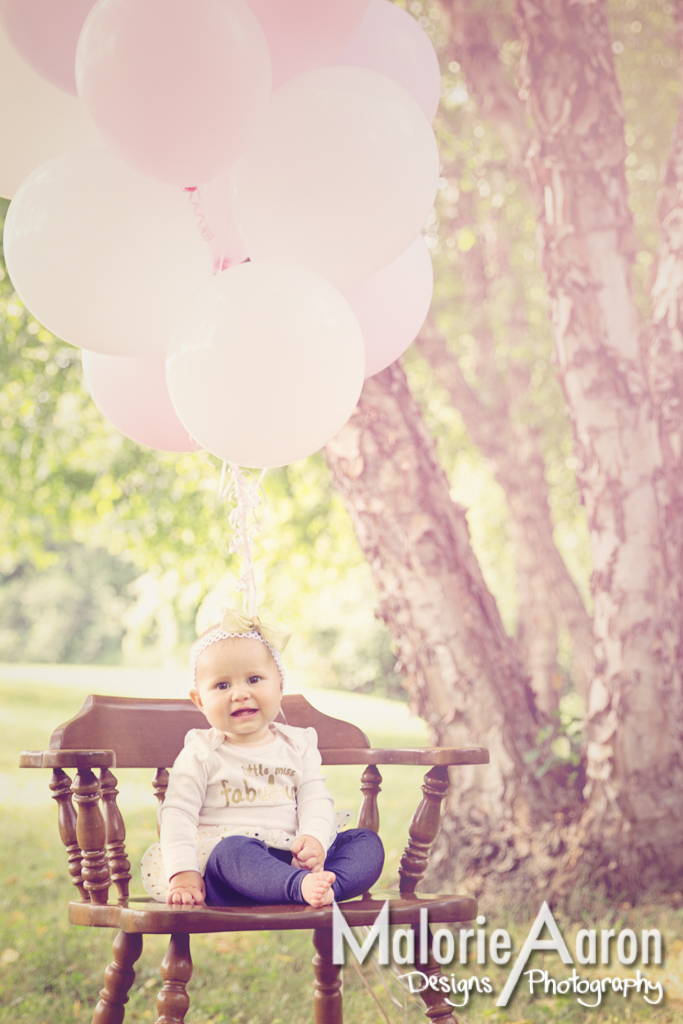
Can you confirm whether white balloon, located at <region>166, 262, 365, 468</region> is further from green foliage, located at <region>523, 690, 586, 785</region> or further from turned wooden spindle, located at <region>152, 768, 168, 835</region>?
green foliage, located at <region>523, 690, 586, 785</region>

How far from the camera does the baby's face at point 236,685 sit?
187cm

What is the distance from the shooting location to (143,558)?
5.82m

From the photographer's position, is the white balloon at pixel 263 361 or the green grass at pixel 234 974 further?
the green grass at pixel 234 974

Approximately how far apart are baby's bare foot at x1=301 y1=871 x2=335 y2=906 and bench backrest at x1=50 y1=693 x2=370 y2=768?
1.88 feet

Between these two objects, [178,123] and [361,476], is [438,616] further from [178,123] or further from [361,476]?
[178,123]

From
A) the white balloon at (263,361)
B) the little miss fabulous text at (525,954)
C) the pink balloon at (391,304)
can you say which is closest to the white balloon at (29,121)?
the white balloon at (263,361)

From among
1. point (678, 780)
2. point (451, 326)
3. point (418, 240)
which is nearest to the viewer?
point (418, 240)

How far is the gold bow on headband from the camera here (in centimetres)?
191

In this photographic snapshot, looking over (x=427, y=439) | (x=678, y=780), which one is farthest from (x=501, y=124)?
(x=678, y=780)

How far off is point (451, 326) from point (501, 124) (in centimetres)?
229

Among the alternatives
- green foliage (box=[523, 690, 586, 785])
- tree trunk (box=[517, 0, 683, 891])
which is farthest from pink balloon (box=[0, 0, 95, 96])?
green foliage (box=[523, 690, 586, 785])

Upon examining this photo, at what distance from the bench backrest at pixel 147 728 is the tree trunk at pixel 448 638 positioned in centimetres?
71

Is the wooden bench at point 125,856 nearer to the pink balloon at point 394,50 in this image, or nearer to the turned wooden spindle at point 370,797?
the turned wooden spindle at point 370,797

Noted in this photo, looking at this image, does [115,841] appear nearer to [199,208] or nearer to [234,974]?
[234,974]
